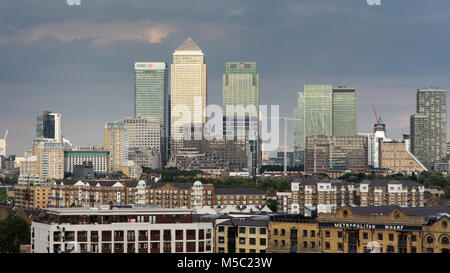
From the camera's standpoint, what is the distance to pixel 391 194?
339 ft

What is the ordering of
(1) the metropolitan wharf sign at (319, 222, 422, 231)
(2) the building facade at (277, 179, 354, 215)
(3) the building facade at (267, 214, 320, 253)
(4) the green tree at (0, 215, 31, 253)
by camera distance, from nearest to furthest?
(1) the metropolitan wharf sign at (319, 222, 422, 231) < (3) the building facade at (267, 214, 320, 253) < (4) the green tree at (0, 215, 31, 253) < (2) the building facade at (277, 179, 354, 215)

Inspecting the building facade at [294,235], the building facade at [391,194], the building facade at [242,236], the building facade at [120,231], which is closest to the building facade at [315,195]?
the building facade at [391,194]

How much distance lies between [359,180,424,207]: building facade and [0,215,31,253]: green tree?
Result: 51551mm

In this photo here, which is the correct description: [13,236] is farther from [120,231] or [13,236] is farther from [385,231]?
[385,231]

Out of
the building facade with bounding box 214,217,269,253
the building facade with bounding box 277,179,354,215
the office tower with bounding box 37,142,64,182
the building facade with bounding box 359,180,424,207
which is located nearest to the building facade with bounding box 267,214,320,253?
the building facade with bounding box 214,217,269,253

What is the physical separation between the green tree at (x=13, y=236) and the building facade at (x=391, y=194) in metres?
51.6

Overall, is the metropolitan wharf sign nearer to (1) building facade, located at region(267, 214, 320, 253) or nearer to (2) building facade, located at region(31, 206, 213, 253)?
(1) building facade, located at region(267, 214, 320, 253)

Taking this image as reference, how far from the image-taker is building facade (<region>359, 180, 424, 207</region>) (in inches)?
4048

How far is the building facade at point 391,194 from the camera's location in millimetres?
102812

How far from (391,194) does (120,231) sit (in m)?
63.1

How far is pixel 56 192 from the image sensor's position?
128500 mm

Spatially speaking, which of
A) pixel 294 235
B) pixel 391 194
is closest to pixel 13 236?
pixel 294 235
